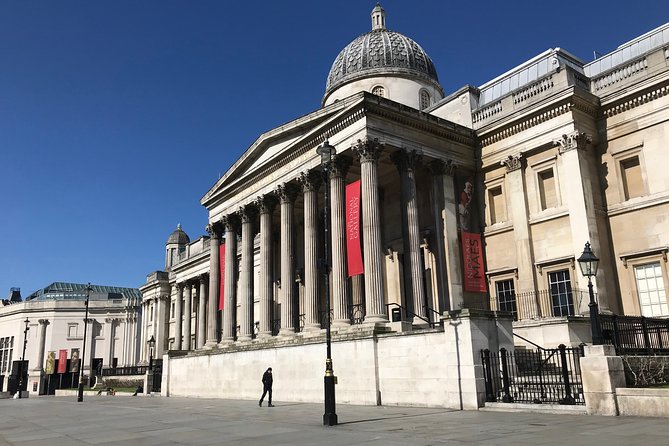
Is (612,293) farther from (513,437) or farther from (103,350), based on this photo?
(103,350)

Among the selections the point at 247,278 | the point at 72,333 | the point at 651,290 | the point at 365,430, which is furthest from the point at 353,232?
the point at 72,333

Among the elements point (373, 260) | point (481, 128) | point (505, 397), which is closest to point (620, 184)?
point (481, 128)

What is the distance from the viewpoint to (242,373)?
30.5 metres

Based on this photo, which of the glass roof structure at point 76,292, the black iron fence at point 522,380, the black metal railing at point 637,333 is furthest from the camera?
the glass roof structure at point 76,292

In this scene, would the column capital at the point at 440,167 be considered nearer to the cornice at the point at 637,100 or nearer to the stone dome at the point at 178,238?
the cornice at the point at 637,100

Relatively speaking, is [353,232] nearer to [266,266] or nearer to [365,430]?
[266,266]

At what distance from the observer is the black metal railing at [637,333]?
1845 cm

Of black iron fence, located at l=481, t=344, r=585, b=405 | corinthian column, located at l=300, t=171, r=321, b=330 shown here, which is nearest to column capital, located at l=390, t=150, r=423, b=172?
corinthian column, located at l=300, t=171, r=321, b=330

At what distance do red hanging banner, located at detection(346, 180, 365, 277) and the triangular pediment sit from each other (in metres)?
3.87

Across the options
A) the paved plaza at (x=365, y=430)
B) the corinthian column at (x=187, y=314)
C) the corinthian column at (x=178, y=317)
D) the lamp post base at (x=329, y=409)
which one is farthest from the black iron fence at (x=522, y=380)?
the corinthian column at (x=178, y=317)

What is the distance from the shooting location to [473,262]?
28234mm

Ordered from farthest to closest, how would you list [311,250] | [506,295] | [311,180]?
[311,180]
[311,250]
[506,295]

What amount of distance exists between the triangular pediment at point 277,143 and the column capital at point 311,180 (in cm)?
170

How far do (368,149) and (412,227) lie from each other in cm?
402
